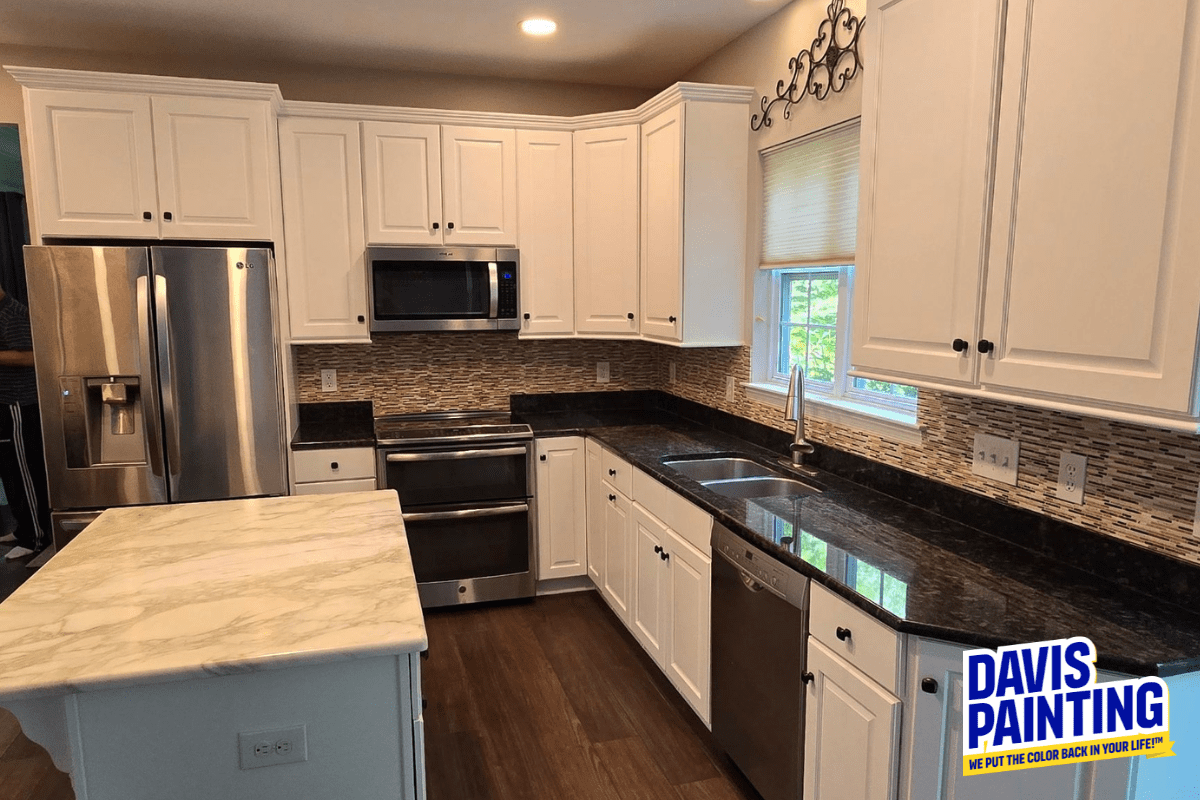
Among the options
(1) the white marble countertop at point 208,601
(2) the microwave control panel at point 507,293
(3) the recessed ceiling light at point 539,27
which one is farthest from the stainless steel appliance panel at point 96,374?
(3) the recessed ceiling light at point 539,27

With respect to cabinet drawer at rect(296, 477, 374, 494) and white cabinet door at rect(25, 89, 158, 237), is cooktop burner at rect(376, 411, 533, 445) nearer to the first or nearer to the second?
cabinet drawer at rect(296, 477, 374, 494)

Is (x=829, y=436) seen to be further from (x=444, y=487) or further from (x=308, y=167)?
(x=308, y=167)

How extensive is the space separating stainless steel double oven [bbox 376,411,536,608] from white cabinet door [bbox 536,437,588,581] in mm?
63

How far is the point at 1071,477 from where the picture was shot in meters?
1.80

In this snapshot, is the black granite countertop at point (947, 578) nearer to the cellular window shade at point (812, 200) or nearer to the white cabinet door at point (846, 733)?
the white cabinet door at point (846, 733)

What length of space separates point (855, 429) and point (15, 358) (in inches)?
145

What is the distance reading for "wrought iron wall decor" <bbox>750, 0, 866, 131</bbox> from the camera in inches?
99.3

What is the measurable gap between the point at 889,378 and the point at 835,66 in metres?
1.26

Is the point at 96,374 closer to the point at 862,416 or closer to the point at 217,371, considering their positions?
the point at 217,371

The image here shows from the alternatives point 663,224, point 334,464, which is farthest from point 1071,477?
point 334,464

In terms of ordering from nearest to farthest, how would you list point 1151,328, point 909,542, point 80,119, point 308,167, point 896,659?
point 1151,328
point 896,659
point 909,542
point 80,119
point 308,167

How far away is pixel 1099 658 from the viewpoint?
4.44 ft

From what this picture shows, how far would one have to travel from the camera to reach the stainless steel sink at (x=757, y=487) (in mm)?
2771

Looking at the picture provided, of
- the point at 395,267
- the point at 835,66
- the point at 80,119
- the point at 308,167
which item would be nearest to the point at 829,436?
the point at 835,66
